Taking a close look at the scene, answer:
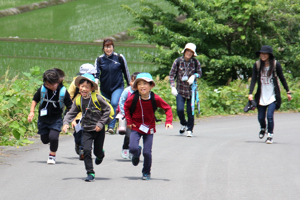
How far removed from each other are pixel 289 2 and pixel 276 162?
464 inches

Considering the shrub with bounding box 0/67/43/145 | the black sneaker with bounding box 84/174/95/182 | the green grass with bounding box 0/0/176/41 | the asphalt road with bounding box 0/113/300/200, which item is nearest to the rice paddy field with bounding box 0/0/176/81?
the green grass with bounding box 0/0/176/41

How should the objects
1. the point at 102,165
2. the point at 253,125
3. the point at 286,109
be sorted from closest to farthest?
the point at 102,165, the point at 253,125, the point at 286,109

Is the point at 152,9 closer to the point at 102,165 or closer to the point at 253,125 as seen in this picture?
the point at 253,125

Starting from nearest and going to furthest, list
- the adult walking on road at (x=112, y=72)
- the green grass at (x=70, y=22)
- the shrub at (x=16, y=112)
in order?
the shrub at (x=16, y=112) → the adult walking on road at (x=112, y=72) → the green grass at (x=70, y=22)

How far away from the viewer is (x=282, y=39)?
62.3ft

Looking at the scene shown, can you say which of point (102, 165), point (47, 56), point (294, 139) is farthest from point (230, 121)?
point (47, 56)

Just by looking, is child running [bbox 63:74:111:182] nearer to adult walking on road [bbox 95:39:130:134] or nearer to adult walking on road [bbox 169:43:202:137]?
adult walking on road [bbox 95:39:130:134]

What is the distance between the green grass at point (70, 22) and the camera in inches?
1478

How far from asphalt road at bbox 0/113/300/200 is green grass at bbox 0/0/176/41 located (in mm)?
27039

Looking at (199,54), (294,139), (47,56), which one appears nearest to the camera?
(294,139)

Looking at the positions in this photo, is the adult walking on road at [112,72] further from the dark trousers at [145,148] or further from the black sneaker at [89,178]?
the black sneaker at [89,178]

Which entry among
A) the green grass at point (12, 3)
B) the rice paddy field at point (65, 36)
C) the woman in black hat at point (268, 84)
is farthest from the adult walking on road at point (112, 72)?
the green grass at point (12, 3)

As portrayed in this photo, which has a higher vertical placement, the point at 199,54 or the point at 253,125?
the point at 199,54

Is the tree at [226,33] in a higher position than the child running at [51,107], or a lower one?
higher
